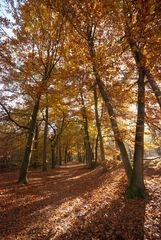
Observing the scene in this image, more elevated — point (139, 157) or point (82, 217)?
point (139, 157)

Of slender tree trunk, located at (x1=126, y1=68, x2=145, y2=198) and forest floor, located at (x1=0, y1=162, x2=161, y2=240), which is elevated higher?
slender tree trunk, located at (x1=126, y1=68, x2=145, y2=198)

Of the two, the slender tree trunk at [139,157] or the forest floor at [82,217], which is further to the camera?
the slender tree trunk at [139,157]

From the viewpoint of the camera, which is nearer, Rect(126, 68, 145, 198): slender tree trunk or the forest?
the forest

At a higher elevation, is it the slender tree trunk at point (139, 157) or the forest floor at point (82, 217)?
the slender tree trunk at point (139, 157)

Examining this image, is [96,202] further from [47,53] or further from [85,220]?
[47,53]

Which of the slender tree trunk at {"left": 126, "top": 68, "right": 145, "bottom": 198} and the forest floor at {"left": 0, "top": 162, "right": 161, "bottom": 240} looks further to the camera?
the slender tree trunk at {"left": 126, "top": 68, "right": 145, "bottom": 198}

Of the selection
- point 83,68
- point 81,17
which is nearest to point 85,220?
point 83,68

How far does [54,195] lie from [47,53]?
10115mm

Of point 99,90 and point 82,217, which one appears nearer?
point 82,217

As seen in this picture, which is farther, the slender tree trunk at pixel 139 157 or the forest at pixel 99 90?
the slender tree trunk at pixel 139 157

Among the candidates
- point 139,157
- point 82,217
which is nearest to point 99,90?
point 139,157

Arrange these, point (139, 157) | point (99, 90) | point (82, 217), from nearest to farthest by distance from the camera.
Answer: point (82, 217), point (139, 157), point (99, 90)

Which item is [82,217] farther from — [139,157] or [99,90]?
[99,90]

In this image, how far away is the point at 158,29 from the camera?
4648mm
